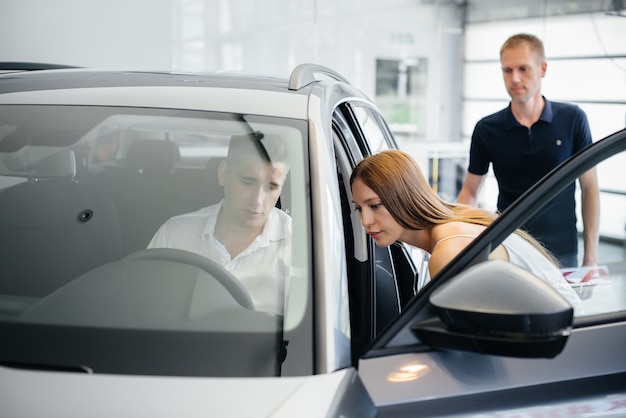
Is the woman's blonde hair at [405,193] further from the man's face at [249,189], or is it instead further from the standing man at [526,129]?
the standing man at [526,129]

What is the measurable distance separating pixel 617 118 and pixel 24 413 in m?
11.5

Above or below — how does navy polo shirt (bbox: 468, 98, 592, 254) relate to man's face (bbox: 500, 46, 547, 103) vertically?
below

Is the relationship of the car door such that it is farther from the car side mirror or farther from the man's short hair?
the man's short hair

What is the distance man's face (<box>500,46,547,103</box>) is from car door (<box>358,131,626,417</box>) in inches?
73.4

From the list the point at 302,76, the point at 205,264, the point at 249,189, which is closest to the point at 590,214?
the point at 302,76

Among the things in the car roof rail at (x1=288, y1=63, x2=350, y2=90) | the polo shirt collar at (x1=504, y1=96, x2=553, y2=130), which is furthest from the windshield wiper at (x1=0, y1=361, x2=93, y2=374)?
the polo shirt collar at (x1=504, y1=96, x2=553, y2=130)

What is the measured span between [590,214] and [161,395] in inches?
52.3

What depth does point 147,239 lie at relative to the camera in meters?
1.69

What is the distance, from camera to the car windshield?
4.51ft

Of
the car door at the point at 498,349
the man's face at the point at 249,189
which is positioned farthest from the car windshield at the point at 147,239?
the car door at the point at 498,349

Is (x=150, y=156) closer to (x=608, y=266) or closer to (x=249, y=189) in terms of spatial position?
(x=249, y=189)

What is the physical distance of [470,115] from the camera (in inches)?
579

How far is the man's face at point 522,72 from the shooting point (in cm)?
339

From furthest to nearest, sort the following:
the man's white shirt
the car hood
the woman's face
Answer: the woman's face → the man's white shirt → the car hood
